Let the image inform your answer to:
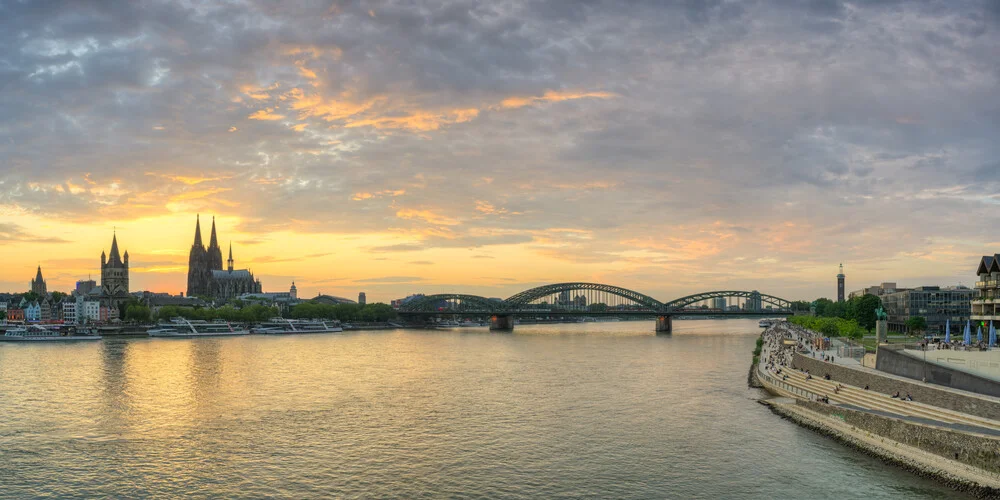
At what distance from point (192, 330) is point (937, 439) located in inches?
5288

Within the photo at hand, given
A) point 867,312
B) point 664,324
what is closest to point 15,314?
point 664,324

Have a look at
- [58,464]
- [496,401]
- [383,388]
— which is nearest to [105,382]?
[383,388]

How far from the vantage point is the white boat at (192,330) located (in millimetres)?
130875

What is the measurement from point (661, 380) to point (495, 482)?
33.1m

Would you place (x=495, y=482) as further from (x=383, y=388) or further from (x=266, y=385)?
(x=266, y=385)

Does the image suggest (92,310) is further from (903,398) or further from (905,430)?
(905,430)

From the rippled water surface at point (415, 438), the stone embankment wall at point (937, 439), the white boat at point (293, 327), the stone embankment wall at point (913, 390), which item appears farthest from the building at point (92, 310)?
the stone embankment wall at point (937, 439)

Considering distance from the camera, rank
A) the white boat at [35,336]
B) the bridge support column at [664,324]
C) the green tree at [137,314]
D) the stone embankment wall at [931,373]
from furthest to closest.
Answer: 1. the bridge support column at [664,324]
2. the green tree at [137,314]
3. the white boat at [35,336]
4. the stone embankment wall at [931,373]

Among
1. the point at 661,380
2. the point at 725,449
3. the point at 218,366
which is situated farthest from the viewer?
the point at 218,366

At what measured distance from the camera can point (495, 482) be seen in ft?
94.1

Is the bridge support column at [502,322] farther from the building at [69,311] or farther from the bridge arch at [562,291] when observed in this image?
the building at [69,311]

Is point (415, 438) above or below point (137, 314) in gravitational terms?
below

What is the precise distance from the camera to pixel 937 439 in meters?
28.1

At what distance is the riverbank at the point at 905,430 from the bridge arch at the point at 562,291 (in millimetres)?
143251
